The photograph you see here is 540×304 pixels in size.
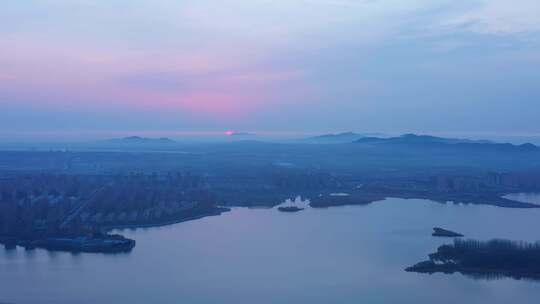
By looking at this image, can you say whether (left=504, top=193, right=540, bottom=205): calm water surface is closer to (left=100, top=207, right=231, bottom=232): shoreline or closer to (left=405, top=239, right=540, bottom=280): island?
(left=405, top=239, right=540, bottom=280): island

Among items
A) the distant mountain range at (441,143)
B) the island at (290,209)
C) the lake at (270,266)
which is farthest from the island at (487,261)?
the distant mountain range at (441,143)

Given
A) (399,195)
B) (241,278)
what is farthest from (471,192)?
(241,278)

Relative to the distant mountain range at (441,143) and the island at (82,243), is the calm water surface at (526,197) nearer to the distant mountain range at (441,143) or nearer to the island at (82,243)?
the island at (82,243)

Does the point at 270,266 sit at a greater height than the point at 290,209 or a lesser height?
lesser

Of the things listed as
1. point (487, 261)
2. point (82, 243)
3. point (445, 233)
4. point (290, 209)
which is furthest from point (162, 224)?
point (487, 261)

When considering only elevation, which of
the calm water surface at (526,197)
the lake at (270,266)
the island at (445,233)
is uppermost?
the calm water surface at (526,197)

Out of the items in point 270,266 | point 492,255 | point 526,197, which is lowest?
point 270,266

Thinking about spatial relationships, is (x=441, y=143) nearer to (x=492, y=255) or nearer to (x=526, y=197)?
(x=526, y=197)
